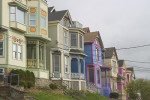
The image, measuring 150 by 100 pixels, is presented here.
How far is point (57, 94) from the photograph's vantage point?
3150 centimetres

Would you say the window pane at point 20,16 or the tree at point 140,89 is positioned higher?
the window pane at point 20,16

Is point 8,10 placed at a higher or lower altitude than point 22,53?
higher

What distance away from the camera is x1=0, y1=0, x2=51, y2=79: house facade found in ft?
95.2

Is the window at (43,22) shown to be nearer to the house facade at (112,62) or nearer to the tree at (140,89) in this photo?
the tree at (140,89)

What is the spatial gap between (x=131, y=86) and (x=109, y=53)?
9.16 metres

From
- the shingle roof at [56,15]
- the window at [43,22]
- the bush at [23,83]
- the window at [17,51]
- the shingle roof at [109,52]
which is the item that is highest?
the shingle roof at [56,15]

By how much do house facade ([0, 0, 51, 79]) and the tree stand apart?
2543 centimetres

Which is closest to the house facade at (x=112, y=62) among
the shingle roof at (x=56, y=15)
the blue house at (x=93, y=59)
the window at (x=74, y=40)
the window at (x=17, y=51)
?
the blue house at (x=93, y=59)

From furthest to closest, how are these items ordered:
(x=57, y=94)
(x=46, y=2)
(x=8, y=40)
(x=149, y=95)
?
(x=149, y=95) < (x=46, y=2) < (x=57, y=94) < (x=8, y=40)

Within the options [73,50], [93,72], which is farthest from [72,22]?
[93,72]

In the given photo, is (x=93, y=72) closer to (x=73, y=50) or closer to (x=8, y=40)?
(x=73, y=50)

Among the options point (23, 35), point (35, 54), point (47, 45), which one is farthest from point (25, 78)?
point (47, 45)

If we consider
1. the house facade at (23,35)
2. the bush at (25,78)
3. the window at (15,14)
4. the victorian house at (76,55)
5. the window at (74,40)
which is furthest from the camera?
the window at (74,40)

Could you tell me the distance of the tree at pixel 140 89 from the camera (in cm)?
5456
